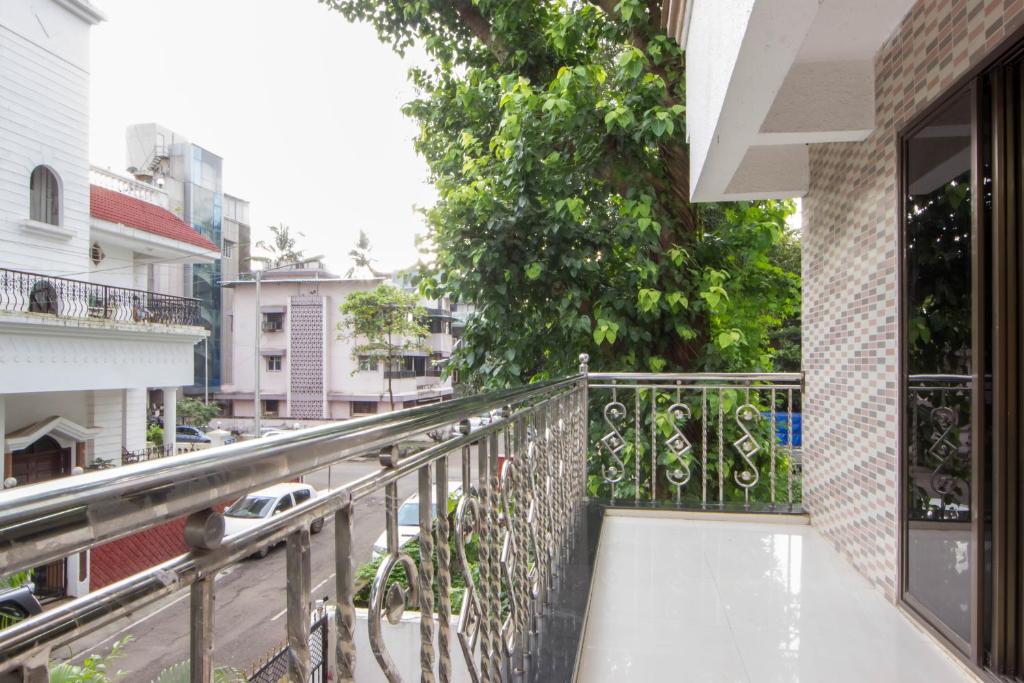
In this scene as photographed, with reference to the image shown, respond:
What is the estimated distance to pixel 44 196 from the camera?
904 centimetres

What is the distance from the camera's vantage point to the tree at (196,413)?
2175cm

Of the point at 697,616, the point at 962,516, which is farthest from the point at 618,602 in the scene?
the point at 962,516

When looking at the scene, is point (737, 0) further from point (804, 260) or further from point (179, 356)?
point (179, 356)

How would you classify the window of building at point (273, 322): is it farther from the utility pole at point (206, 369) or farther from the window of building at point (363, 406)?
the window of building at point (363, 406)

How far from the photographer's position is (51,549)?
321 mm

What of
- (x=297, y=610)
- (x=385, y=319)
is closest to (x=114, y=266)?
(x=385, y=319)

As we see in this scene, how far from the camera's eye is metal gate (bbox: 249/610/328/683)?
0.54 m

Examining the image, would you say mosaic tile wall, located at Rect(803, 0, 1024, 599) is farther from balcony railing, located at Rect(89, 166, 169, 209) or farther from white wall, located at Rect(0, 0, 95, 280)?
balcony railing, located at Rect(89, 166, 169, 209)

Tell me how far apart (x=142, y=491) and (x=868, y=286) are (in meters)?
2.83

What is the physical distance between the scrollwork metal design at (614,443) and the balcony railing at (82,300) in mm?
7445

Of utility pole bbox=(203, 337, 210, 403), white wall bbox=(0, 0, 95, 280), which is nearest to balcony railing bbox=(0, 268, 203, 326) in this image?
white wall bbox=(0, 0, 95, 280)

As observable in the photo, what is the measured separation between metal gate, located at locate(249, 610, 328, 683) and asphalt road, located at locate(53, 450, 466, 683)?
12 mm

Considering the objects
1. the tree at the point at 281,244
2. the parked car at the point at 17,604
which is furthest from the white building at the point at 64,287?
the tree at the point at 281,244

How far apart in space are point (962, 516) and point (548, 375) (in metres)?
3.20
